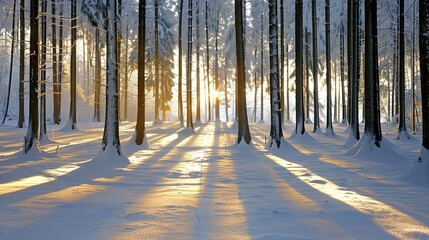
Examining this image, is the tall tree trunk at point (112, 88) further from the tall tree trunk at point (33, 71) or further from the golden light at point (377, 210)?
the golden light at point (377, 210)

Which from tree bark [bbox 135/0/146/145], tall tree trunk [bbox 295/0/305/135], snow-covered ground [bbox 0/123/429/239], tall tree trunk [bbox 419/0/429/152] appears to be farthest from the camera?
tall tree trunk [bbox 295/0/305/135]

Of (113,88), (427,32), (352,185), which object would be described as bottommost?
(352,185)

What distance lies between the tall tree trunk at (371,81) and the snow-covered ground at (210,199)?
93 cm

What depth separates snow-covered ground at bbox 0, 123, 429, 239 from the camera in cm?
378

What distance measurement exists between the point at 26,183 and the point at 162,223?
3533 millimetres

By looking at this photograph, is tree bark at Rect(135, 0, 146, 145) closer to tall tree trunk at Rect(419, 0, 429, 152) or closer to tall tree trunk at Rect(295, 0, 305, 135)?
tall tree trunk at Rect(295, 0, 305, 135)

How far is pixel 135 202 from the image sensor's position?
509 centimetres

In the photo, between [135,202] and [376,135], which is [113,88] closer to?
[135,202]

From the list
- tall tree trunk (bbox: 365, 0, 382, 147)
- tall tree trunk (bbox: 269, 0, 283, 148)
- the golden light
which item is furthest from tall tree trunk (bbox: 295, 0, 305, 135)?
the golden light

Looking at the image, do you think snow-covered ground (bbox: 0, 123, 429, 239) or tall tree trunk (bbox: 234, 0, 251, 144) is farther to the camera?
tall tree trunk (bbox: 234, 0, 251, 144)

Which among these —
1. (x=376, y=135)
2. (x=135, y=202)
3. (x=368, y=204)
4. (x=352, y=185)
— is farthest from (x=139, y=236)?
(x=376, y=135)

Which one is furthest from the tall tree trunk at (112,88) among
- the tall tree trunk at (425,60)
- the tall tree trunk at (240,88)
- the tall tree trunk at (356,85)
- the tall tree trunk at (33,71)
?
the tall tree trunk at (356,85)

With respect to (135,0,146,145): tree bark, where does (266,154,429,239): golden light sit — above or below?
below

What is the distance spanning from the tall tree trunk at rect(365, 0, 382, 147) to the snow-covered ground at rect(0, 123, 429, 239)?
93 cm
